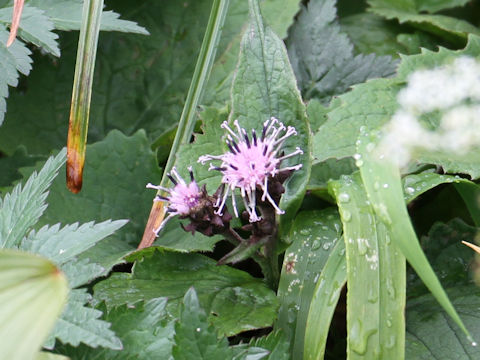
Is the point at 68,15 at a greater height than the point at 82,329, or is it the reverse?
the point at 68,15

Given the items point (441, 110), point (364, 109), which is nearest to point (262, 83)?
point (364, 109)

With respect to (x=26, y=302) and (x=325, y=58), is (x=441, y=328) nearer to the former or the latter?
(x=26, y=302)

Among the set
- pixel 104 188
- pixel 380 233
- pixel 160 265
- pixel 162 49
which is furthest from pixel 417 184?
pixel 162 49

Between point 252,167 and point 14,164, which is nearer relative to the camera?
point 252,167

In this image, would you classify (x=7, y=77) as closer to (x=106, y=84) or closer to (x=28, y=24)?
(x=28, y=24)

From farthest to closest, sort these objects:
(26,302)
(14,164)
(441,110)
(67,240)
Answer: (14,164) → (441,110) → (67,240) → (26,302)

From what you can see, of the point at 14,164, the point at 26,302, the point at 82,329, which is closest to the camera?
the point at 26,302

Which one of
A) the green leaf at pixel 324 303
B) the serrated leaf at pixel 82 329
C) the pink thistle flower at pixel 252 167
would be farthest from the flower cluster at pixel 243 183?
the serrated leaf at pixel 82 329
